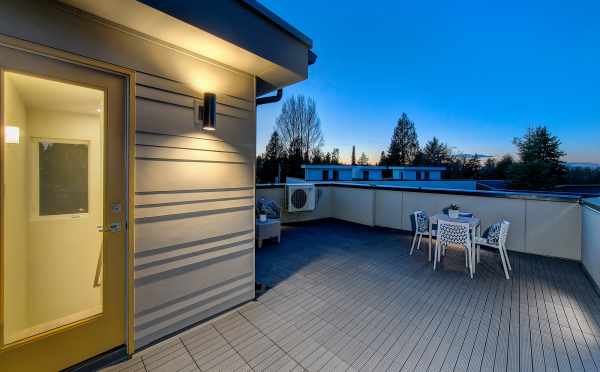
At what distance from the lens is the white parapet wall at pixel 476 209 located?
12.9ft

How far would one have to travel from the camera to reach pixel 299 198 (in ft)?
20.1

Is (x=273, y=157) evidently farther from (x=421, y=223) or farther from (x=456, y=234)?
(x=456, y=234)

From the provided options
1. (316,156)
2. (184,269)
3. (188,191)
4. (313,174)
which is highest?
(316,156)

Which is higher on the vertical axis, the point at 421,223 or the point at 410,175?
the point at 410,175

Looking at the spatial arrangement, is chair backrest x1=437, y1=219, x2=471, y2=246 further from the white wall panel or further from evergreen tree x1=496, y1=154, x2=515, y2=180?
evergreen tree x1=496, y1=154, x2=515, y2=180

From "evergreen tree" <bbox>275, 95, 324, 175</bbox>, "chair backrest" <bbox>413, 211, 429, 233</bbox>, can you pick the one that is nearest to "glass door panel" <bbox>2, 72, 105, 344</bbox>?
"chair backrest" <bbox>413, 211, 429, 233</bbox>

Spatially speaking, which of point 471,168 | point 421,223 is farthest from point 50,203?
point 471,168

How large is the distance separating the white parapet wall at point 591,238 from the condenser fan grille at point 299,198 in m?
4.92

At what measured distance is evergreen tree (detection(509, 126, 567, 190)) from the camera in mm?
17672

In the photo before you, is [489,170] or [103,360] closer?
[103,360]

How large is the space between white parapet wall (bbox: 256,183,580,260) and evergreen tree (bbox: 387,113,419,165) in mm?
23811

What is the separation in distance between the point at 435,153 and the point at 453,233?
97.1 ft

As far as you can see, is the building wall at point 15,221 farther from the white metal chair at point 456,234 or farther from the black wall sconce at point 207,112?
the white metal chair at point 456,234

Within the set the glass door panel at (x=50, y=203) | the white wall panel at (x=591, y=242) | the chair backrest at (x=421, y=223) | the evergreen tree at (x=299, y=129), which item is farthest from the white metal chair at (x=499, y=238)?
the evergreen tree at (x=299, y=129)
